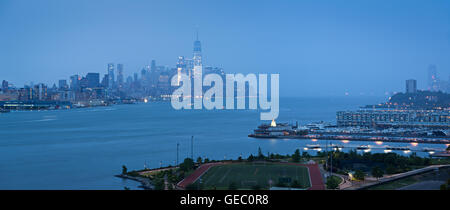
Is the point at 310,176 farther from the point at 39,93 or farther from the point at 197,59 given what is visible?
the point at 197,59

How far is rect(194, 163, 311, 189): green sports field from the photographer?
510cm

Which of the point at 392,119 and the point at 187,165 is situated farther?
the point at 392,119

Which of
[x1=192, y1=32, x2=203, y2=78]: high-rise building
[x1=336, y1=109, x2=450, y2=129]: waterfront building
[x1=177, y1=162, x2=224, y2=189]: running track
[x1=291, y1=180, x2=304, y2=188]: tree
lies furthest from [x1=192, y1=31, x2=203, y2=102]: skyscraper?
[x1=291, y1=180, x2=304, y2=188]: tree

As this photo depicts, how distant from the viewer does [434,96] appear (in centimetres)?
3092

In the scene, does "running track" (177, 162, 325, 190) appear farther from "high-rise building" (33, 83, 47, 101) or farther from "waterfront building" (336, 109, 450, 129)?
"high-rise building" (33, 83, 47, 101)

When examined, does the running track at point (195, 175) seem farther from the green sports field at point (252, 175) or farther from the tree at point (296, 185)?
the tree at point (296, 185)

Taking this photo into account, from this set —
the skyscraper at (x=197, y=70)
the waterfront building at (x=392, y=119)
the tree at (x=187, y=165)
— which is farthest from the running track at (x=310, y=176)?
the skyscraper at (x=197, y=70)

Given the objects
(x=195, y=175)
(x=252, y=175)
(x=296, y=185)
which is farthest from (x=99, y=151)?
(x=296, y=185)

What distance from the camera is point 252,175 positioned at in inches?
227

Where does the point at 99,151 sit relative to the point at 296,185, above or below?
below

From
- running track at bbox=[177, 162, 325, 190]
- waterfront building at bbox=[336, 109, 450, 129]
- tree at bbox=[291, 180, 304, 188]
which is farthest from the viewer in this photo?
waterfront building at bbox=[336, 109, 450, 129]

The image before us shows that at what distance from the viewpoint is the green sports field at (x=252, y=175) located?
510 centimetres
